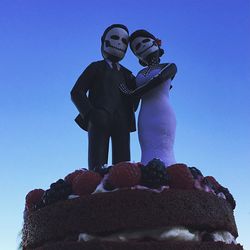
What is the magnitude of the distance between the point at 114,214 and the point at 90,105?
4.58 ft

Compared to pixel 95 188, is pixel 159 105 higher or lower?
higher

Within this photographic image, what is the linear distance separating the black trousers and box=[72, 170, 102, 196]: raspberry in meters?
0.71

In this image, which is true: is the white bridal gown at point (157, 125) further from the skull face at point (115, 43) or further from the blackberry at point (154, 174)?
the blackberry at point (154, 174)

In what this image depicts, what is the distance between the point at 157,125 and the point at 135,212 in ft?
3.88

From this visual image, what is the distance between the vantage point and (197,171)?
388 centimetres

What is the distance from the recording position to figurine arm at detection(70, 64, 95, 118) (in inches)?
180

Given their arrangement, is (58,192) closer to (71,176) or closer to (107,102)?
(71,176)

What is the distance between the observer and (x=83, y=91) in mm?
4695

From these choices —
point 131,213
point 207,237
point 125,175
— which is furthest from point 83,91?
point 207,237

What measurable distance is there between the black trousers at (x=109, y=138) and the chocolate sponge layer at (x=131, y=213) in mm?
818

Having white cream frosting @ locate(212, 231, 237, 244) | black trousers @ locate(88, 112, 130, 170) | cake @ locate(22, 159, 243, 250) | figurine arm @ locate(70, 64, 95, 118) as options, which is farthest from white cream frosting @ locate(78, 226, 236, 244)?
figurine arm @ locate(70, 64, 95, 118)

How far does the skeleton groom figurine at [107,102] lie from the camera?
14.9 ft

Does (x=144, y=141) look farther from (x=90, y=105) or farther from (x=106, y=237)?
(x=106, y=237)

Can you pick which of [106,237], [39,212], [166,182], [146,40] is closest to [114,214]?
[106,237]
